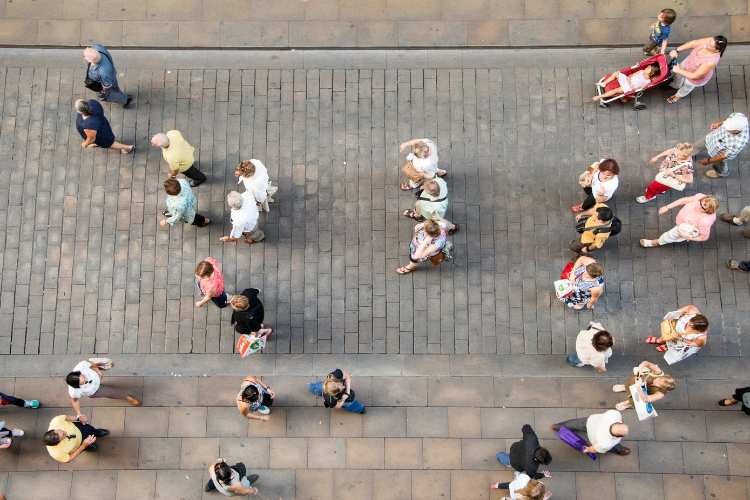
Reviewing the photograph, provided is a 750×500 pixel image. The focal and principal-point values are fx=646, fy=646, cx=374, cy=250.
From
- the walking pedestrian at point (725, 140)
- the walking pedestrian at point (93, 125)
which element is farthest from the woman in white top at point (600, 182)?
the walking pedestrian at point (93, 125)

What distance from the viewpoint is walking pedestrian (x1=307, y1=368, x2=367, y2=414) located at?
27.3 ft

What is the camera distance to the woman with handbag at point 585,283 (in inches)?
351

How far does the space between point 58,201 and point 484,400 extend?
294 inches

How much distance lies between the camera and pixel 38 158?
420 inches

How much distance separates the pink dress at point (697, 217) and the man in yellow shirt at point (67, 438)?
9.00 metres

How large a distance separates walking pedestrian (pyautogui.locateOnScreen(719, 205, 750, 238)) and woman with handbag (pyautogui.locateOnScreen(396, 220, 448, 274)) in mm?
4628

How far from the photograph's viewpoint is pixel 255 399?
340 inches

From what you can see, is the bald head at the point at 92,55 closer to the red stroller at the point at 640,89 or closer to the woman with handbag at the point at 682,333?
the red stroller at the point at 640,89

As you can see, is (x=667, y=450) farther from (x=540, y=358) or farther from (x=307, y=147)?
(x=307, y=147)

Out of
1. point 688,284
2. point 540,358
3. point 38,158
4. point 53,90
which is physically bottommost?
point 540,358

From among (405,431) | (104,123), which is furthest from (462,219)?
(104,123)

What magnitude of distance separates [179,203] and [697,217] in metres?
7.46

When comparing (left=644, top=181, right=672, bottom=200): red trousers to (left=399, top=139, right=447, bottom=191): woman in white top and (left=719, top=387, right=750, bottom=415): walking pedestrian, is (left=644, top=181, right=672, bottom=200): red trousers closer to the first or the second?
(left=719, top=387, right=750, bottom=415): walking pedestrian

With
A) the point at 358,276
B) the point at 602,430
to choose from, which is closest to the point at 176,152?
the point at 358,276
